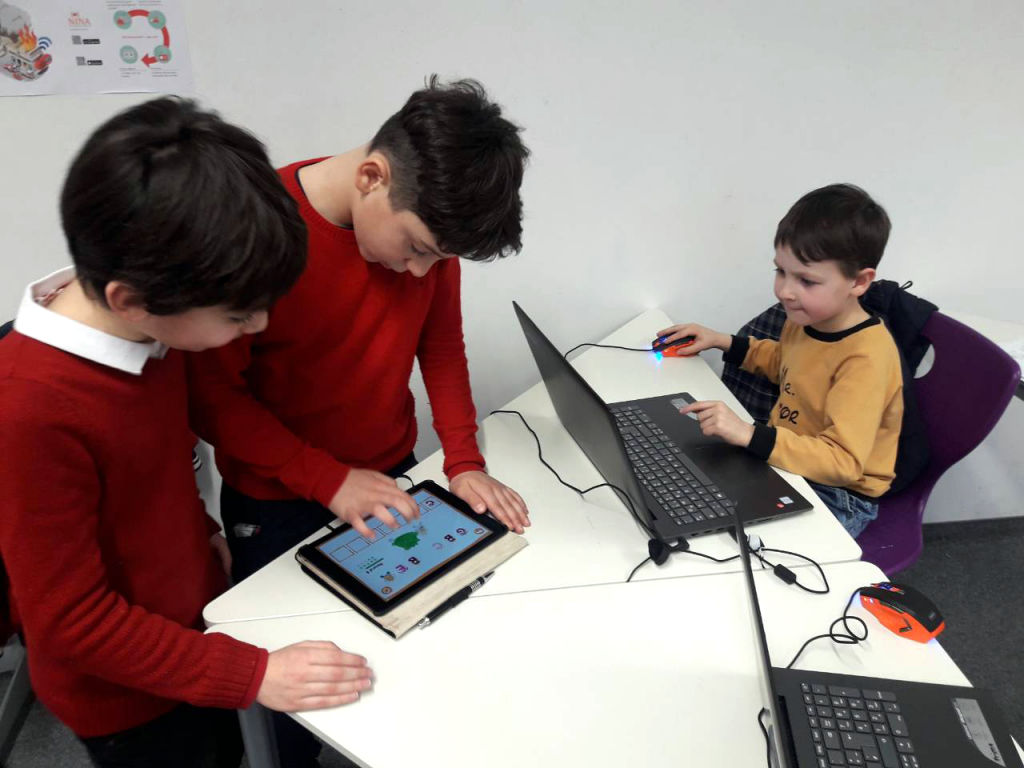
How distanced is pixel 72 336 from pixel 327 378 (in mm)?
428

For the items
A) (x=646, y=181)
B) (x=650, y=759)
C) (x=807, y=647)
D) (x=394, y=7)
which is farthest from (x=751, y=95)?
(x=650, y=759)

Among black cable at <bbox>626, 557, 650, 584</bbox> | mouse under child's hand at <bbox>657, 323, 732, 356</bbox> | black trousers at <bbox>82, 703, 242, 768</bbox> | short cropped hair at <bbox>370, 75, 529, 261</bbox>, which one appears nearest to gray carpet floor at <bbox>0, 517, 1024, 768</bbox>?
black trousers at <bbox>82, 703, 242, 768</bbox>

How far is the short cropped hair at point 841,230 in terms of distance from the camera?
132cm

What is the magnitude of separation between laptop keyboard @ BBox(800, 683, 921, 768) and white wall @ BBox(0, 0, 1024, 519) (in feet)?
3.84

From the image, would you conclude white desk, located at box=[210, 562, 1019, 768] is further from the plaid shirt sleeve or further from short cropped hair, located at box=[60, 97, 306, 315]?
the plaid shirt sleeve

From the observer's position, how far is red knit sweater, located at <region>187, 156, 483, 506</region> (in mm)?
1002

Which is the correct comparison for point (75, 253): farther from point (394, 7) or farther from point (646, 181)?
point (646, 181)

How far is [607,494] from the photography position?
119 centimetres

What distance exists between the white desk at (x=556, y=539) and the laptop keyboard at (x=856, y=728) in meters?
0.23

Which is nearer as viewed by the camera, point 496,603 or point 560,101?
point 496,603

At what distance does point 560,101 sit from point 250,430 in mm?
1005

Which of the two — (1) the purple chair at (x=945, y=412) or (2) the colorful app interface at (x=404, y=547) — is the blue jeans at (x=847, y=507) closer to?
(1) the purple chair at (x=945, y=412)

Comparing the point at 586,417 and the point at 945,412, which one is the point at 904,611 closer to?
the point at 586,417

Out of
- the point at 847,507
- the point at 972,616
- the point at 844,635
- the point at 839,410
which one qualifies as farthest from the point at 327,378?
the point at 972,616
